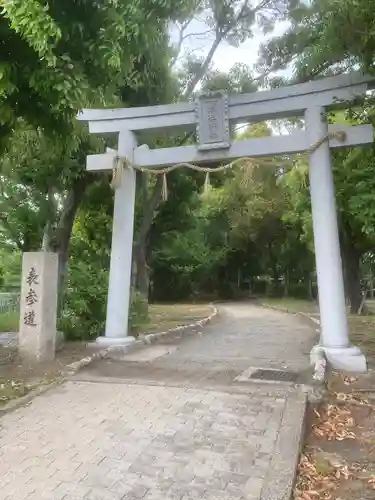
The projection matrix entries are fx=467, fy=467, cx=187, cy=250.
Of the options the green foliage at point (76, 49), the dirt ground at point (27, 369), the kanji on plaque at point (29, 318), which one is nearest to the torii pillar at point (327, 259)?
the green foliage at point (76, 49)

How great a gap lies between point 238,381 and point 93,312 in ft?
15.8

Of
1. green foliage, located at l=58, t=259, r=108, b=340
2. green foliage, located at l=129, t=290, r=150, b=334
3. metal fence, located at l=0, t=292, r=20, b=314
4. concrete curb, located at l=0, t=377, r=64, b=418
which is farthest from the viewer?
metal fence, located at l=0, t=292, r=20, b=314

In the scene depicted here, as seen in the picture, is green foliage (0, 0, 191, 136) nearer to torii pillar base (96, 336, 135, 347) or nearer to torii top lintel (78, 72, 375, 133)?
torii top lintel (78, 72, 375, 133)

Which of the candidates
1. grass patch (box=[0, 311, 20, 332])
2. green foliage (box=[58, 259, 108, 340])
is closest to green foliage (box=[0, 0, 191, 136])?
green foliage (box=[58, 259, 108, 340])

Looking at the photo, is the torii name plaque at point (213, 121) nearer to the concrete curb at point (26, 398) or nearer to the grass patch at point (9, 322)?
the concrete curb at point (26, 398)

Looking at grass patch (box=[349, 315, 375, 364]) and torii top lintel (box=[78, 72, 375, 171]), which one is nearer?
torii top lintel (box=[78, 72, 375, 171])

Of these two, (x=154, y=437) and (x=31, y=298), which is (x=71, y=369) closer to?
(x=31, y=298)

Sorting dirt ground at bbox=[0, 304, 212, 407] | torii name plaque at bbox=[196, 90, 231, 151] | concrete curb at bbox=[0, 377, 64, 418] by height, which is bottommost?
concrete curb at bbox=[0, 377, 64, 418]

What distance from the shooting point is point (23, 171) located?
565 inches

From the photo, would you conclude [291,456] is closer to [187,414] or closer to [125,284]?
[187,414]

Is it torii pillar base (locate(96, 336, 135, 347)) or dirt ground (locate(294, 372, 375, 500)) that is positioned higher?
torii pillar base (locate(96, 336, 135, 347))

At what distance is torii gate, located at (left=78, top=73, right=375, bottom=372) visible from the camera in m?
7.84

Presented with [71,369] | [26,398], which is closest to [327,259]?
[71,369]

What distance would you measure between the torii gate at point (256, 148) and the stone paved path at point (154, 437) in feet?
5.55
